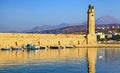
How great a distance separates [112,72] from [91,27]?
1190 inches

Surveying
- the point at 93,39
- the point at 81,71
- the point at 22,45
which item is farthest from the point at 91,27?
the point at 81,71

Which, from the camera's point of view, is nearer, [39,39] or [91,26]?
[39,39]

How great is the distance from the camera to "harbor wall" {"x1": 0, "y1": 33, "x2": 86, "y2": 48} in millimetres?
39844

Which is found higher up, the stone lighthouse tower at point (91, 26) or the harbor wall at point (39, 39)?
the stone lighthouse tower at point (91, 26)

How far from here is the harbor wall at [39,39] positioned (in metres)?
39.8

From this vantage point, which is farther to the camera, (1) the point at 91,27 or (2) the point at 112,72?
(1) the point at 91,27

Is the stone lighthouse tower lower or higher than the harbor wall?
higher

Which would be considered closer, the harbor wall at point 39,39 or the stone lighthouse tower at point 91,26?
the harbor wall at point 39,39

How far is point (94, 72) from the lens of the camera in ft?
51.6

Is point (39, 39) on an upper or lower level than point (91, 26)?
lower

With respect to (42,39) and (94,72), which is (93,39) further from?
(94,72)

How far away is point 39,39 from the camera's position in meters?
42.6

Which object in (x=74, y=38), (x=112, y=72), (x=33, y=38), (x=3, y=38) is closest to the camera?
(x=112, y=72)

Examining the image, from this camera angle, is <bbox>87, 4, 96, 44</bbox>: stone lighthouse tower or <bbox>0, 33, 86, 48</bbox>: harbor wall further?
<bbox>87, 4, 96, 44</bbox>: stone lighthouse tower
